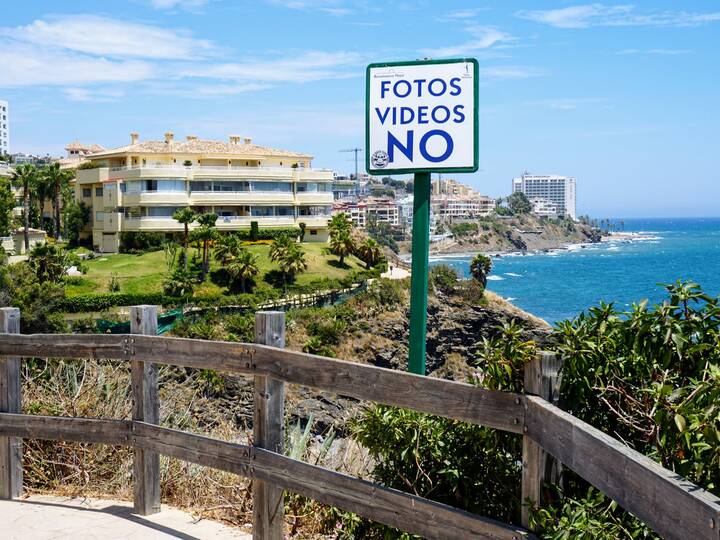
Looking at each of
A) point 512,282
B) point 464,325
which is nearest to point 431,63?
point 464,325

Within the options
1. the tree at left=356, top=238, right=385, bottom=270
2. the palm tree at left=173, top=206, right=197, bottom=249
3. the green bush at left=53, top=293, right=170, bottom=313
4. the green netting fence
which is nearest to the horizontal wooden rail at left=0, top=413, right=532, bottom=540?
the green netting fence

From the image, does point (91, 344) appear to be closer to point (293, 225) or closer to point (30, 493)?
point (30, 493)

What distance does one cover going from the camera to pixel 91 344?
5.76 m

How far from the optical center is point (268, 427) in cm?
489

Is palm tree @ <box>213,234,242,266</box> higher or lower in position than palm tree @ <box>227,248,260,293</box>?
higher

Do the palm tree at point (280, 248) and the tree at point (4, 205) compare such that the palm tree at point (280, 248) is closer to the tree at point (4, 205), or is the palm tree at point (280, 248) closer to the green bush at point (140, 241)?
the green bush at point (140, 241)

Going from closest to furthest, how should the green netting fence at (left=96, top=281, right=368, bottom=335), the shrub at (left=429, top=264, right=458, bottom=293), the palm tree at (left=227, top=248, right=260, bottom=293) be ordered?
the green netting fence at (left=96, top=281, right=368, bottom=335)
the palm tree at (left=227, top=248, right=260, bottom=293)
the shrub at (left=429, top=264, right=458, bottom=293)

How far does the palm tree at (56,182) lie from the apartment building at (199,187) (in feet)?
12.8

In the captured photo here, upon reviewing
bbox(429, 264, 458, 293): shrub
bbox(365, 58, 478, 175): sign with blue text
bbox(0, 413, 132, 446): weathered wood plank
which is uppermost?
bbox(365, 58, 478, 175): sign with blue text

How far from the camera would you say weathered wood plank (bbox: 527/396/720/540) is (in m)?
2.45

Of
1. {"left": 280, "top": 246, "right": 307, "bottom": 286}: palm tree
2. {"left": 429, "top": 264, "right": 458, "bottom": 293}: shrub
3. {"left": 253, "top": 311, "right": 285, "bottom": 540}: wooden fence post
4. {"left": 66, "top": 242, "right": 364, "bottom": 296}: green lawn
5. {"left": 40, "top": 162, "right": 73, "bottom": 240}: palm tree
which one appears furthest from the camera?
{"left": 40, "top": 162, "right": 73, "bottom": 240}: palm tree

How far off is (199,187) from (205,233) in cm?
966

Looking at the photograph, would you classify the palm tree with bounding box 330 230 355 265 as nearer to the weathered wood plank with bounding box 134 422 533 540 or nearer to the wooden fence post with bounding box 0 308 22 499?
the wooden fence post with bounding box 0 308 22 499

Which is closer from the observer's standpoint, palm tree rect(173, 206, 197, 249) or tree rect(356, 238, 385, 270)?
palm tree rect(173, 206, 197, 249)
